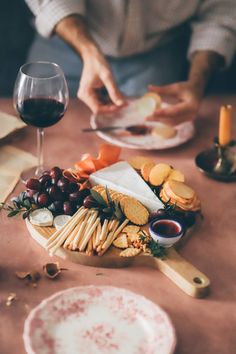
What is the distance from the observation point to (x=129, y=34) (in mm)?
2242

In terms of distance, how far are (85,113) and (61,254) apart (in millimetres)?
712

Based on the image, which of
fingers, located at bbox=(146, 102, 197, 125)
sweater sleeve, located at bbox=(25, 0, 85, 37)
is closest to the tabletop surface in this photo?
fingers, located at bbox=(146, 102, 197, 125)

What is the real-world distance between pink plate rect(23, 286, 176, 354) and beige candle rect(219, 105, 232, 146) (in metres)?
0.62

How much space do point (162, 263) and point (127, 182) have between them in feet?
0.91

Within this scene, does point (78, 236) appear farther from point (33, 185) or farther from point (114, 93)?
point (114, 93)

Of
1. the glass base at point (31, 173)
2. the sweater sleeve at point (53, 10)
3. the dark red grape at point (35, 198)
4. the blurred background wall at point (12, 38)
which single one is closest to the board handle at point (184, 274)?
the dark red grape at point (35, 198)

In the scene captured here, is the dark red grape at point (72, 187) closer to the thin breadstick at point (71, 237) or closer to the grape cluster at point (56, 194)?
the grape cluster at point (56, 194)

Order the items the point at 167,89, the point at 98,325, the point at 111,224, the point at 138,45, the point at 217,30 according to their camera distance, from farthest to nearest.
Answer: the point at 138,45
the point at 217,30
the point at 167,89
the point at 111,224
the point at 98,325

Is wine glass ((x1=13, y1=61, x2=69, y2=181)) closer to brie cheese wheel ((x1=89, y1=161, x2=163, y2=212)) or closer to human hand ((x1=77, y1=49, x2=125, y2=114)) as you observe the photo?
brie cheese wheel ((x1=89, y1=161, x2=163, y2=212))

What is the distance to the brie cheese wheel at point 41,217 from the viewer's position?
1.32 meters

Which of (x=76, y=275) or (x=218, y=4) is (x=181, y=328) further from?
(x=218, y=4)

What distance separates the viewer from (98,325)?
1.08m

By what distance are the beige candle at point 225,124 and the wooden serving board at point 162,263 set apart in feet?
1.44

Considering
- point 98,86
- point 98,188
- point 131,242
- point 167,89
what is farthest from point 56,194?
point 167,89
